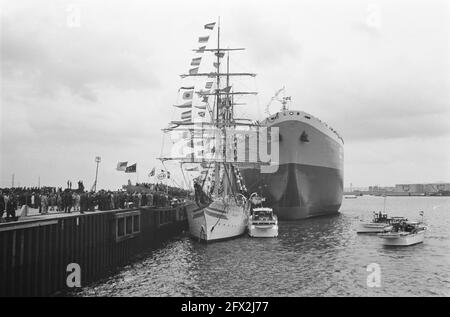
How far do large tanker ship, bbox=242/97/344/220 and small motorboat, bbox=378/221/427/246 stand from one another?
1618 centimetres

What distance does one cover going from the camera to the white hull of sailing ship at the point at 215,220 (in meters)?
32.8

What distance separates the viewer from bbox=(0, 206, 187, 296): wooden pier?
15.4 meters

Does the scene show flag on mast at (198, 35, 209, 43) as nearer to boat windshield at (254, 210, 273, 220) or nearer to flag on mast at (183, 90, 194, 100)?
flag on mast at (183, 90, 194, 100)

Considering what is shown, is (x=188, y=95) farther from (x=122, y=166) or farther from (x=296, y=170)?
(x=296, y=170)

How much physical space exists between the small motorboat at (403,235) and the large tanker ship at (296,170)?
1618 cm

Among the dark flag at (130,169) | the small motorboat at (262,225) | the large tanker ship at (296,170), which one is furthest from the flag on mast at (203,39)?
the large tanker ship at (296,170)

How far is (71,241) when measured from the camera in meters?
20.0

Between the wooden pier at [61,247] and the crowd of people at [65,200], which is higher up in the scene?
the crowd of people at [65,200]

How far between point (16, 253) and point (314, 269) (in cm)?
1584

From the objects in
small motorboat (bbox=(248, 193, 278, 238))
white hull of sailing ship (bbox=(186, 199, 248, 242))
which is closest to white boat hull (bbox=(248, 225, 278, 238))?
small motorboat (bbox=(248, 193, 278, 238))

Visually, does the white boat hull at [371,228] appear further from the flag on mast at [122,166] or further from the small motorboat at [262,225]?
the flag on mast at [122,166]
